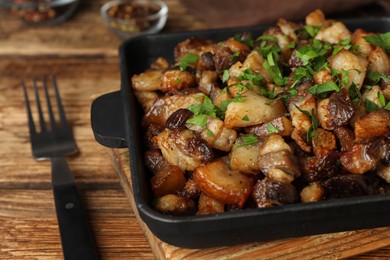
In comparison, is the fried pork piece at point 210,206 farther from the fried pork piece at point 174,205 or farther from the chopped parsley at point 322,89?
the chopped parsley at point 322,89

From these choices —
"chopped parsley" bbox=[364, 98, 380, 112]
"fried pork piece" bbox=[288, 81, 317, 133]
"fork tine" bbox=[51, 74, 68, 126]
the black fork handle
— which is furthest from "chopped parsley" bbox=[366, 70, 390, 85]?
"fork tine" bbox=[51, 74, 68, 126]

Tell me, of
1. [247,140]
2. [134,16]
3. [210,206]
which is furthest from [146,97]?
[134,16]

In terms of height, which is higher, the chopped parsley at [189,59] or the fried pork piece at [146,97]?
the chopped parsley at [189,59]

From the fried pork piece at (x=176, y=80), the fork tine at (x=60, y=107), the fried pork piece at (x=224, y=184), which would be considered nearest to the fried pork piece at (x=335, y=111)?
the fried pork piece at (x=224, y=184)

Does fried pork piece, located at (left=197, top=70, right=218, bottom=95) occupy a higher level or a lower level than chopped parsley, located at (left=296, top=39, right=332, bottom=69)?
lower

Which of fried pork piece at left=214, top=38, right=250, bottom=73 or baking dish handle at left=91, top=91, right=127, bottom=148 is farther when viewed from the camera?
fried pork piece at left=214, top=38, right=250, bottom=73

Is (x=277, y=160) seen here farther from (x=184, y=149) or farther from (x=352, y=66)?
(x=352, y=66)

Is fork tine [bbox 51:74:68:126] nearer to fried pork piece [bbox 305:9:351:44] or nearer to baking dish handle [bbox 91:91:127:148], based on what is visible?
baking dish handle [bbox 91:91:127:148]
